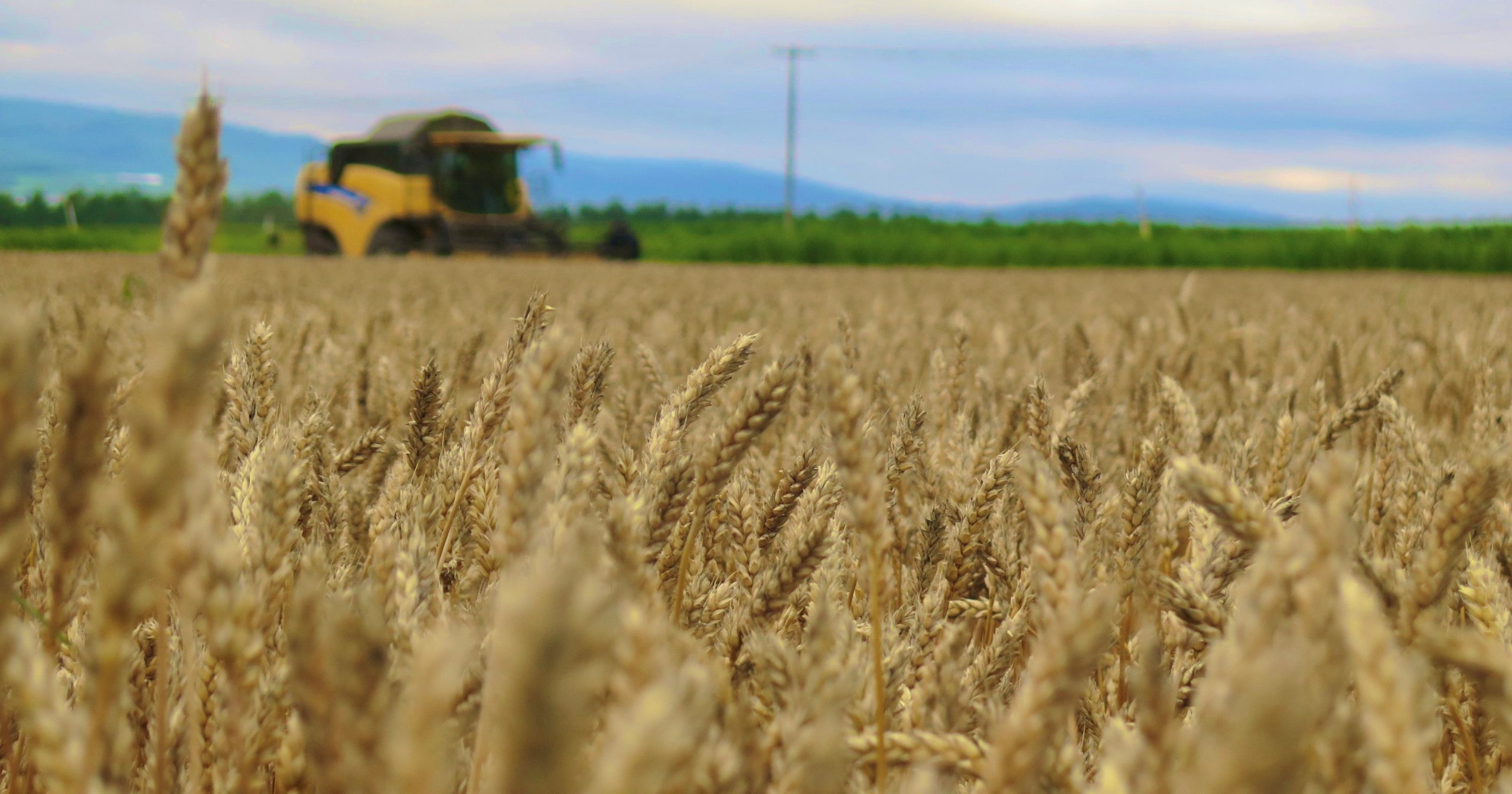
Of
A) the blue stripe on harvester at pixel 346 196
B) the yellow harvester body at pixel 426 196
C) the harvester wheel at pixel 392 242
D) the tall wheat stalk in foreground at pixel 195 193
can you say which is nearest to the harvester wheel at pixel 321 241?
the yellow harvester body at pixel 426 196

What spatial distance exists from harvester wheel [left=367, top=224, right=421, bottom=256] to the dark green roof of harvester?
2.12 m

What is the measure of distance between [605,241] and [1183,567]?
802 inches

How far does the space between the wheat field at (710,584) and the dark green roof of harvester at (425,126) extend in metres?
19.9

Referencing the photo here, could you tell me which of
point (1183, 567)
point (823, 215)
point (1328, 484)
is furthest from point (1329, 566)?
point (823, 215)

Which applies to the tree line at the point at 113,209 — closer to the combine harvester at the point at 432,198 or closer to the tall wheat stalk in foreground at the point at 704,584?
the combine harvester at the point at 432,198

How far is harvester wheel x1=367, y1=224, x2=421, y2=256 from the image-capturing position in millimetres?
19578

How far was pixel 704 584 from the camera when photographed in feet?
4.13

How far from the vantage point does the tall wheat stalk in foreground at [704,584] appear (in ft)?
1.37

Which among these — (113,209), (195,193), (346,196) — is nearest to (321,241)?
(346,196)

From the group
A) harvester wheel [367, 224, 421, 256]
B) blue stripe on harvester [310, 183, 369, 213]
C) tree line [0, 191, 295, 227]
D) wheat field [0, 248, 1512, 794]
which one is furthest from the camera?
tree line [0, 191, 295, 227]

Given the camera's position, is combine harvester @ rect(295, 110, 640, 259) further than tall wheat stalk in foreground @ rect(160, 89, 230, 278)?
Yes

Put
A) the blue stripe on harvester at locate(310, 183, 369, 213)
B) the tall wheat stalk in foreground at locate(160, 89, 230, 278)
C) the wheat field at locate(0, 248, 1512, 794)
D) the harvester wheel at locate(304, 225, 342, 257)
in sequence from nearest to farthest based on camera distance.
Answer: the wheat field at locate(0, 248, 1512, 794)
the tall wheat stalk in foreground at locate(160, 89, 230, 278)
the blue stripe on harvester at locate(310, 183, 369, 213)
the harvester wheel at locate(304, 225, 342, 257)

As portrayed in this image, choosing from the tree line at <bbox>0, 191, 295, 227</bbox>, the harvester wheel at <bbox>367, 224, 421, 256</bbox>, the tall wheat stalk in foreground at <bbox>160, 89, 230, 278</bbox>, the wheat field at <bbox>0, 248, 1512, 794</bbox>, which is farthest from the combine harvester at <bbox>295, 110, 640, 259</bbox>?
the tall wheat stalk in foreground at <bbox>160, 89, 230, 278</bbox>

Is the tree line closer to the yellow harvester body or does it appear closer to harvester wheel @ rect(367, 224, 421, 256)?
the yellow harvester body
